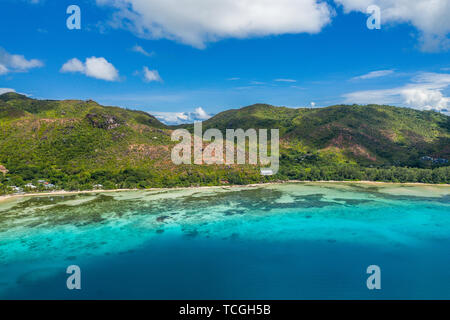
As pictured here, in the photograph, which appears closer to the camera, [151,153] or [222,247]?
[222,247]

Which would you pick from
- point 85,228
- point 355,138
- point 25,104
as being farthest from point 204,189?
point 25,104

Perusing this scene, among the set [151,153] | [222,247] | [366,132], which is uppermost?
[366,132]

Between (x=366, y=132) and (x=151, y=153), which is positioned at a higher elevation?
(x=366, y=132)

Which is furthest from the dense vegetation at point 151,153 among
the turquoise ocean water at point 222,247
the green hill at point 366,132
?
the turquoise ocean water at point 222,247

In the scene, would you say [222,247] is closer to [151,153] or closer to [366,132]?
[151,153]

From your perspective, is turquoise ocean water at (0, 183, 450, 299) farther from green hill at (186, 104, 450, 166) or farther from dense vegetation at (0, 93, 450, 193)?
green hill at (186, 104, 450, 166)

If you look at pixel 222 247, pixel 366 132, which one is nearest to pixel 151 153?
pixel 222 247

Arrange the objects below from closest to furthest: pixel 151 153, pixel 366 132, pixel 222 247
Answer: pixel 222 247 → pixel 151 153 → pixel 366 132

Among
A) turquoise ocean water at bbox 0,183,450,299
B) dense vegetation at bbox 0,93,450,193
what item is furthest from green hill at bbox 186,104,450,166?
turquoise ocean water at bbox 0,183,450,299
